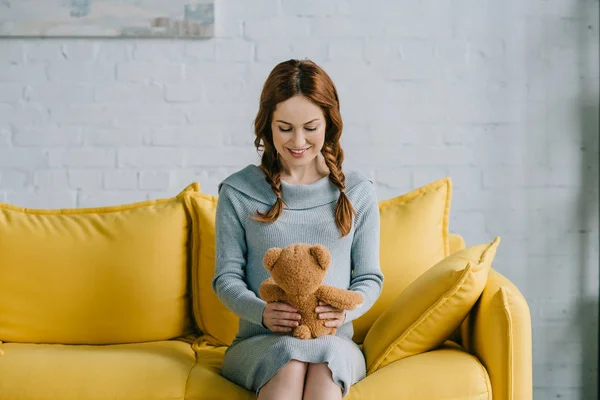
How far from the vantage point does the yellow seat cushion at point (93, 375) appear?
185 cm

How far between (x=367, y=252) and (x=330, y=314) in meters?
0.29

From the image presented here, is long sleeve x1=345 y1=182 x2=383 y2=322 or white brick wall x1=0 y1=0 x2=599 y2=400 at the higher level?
white brick wall x1=0 y1=0 x2=599 y2=400

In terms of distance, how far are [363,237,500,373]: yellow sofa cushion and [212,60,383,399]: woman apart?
0.25 ft

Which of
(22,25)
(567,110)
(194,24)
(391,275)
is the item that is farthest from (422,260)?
(22,25)

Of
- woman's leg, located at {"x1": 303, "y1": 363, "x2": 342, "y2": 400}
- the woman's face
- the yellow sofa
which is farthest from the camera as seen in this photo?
the yellow sofa

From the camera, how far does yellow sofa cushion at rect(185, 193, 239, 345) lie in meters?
2.27

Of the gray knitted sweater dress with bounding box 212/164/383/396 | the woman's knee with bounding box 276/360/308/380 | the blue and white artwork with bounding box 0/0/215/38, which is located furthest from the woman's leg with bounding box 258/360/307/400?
the blue and white artwork with bounding box 0/0/215/38

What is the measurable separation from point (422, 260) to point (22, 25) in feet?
5.17

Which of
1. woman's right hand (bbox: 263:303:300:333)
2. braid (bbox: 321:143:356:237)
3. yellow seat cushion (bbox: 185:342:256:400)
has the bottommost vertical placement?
yellow seat cushion (bbox: 185:342:256:400)

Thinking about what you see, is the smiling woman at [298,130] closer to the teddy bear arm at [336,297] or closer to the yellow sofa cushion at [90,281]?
the teddy bear arm at [336,297]

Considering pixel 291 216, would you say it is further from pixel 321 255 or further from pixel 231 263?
pixel 321 255

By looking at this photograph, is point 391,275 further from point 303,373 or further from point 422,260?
point 303,373

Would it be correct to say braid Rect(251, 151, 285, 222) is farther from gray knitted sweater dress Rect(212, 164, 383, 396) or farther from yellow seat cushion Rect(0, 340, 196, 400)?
yellow seat cushion Rect(0, 340, 196, 400)

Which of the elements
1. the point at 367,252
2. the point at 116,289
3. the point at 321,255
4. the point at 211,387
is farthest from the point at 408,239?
the point at 116,289
